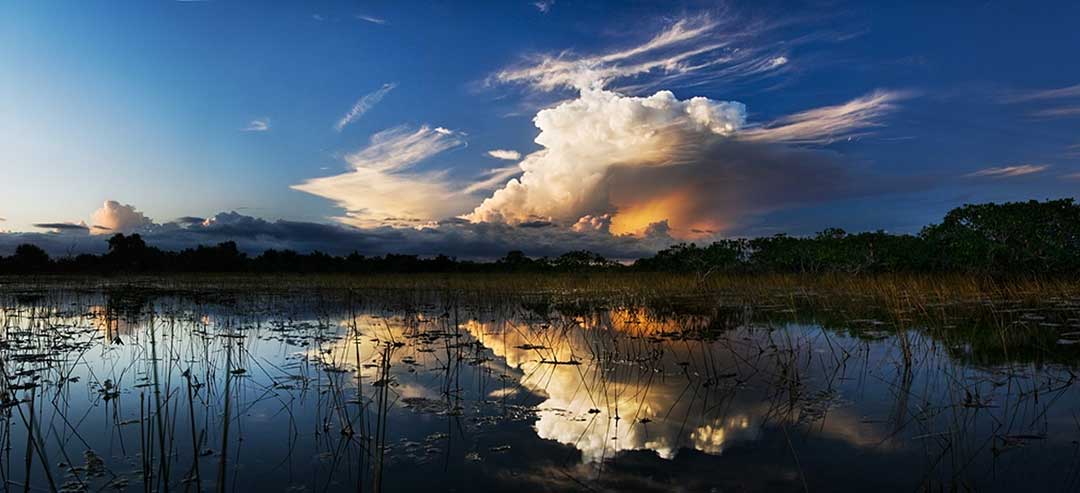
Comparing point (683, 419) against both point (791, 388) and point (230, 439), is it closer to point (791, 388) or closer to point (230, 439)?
point (791, 388)

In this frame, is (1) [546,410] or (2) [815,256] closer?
(1) [546,410]

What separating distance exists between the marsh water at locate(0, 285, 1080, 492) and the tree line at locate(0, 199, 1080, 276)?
21.3ft

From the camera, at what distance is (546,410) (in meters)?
5.28

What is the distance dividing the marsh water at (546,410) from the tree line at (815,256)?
256 inches

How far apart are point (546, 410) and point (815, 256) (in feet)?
120

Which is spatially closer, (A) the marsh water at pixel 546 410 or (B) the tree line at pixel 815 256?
(A) the marsh water at pixel 546 410

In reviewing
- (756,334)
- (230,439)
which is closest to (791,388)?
(756,334)

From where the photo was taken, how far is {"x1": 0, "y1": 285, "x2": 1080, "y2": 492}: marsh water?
3771 mm

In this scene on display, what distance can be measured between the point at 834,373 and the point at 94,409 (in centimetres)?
818

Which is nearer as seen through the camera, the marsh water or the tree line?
the marsh water

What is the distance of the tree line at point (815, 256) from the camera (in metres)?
24.8

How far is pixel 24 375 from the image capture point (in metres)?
6.77

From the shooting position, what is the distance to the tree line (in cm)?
2477

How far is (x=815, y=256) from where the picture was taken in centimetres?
3691
